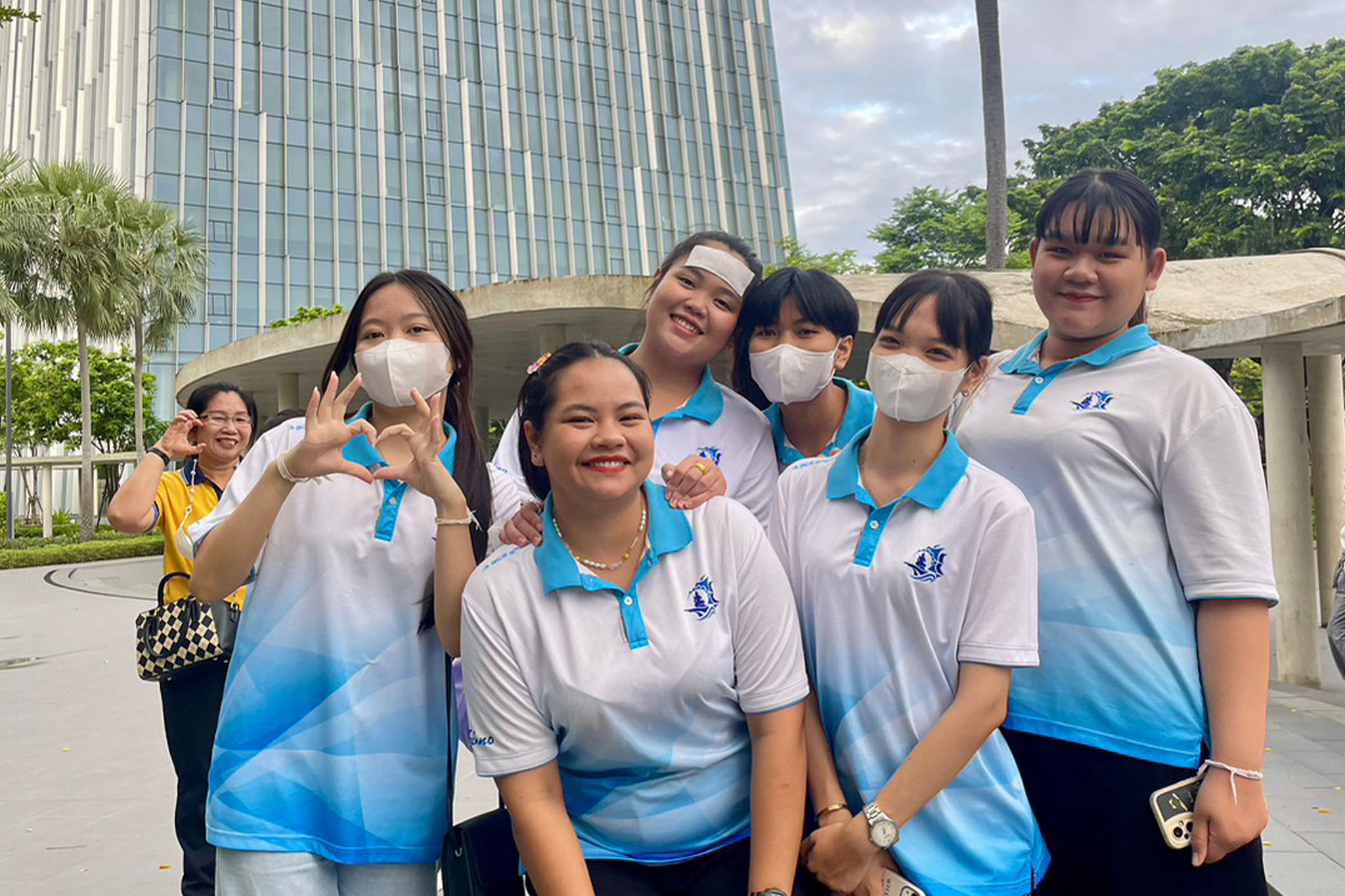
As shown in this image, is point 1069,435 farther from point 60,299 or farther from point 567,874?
point 60,299

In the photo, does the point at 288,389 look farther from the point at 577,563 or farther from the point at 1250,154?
the point at 1250,154

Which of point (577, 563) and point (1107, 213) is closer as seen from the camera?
point (577, 563)

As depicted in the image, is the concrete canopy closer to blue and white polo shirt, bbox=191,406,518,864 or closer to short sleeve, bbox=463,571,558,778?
blue and white polo shirt, bbox=191,406,518,864

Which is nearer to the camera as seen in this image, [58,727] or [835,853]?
[835,853]

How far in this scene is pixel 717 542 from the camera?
227 cm

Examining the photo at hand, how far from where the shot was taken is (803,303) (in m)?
2.82

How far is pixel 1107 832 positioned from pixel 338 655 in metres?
1.72

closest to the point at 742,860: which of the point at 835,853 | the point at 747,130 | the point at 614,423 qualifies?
the point at 835,853

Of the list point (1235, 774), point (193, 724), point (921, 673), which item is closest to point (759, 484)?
point (921, 673)

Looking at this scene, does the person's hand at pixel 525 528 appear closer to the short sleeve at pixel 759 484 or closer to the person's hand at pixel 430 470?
the person's hand at pixel 430 470

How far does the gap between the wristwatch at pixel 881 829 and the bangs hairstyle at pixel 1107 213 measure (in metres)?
1.36

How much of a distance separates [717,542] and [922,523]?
17.0 inches

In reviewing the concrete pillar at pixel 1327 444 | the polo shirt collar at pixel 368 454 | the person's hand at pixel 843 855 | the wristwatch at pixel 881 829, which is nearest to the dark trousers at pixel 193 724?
the polo shirt collar at pixel 368 454

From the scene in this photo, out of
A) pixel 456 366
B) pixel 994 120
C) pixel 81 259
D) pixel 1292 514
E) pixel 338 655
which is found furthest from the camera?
pixel 81 259
